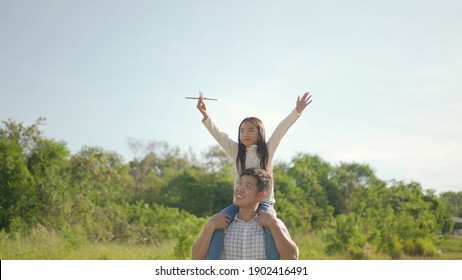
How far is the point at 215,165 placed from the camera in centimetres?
2331

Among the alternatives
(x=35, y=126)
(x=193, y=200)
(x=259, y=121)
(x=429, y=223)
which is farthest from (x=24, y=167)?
(x=429, y=223)

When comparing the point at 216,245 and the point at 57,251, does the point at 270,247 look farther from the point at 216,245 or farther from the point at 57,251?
the point at 57,251

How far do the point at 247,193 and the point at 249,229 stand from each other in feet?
0.66

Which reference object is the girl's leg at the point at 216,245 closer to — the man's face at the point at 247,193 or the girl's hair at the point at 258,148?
the man's face at the point at 247,193

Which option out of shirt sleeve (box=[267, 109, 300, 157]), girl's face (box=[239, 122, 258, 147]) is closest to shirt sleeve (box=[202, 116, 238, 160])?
girl's face (box=[239, 122, 258, 147])

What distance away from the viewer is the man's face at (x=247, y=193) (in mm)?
2760

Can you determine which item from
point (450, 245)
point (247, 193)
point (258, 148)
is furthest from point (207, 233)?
point (450, 245)

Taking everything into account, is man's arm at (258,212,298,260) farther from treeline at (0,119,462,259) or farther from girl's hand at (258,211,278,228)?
treeline at (0,119,462,259)

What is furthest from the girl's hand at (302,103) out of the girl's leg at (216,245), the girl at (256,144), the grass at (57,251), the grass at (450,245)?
the grass at (450,245)

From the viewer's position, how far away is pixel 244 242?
8.73 feet

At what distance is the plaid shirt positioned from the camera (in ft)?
8.66

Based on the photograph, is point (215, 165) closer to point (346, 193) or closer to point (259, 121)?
point (346, 193)

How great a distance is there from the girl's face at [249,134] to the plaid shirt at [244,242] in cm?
76

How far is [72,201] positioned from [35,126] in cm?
225
